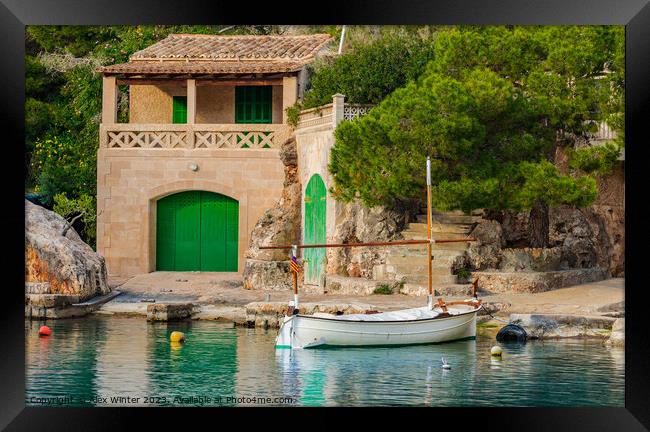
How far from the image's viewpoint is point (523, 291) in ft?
75.0

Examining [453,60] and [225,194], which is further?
[225,194]

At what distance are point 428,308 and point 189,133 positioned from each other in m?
10.5

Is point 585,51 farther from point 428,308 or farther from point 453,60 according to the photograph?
point 428,308

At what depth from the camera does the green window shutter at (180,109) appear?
98.6ft

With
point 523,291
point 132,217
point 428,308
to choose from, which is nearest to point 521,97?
point 523,291

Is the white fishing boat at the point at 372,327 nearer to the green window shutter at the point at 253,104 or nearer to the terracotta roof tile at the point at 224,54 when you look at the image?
the terracotta roof tile at the point at 224,54

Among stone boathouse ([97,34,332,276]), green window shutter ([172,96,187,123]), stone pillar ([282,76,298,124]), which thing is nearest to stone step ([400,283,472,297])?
stone boathouse ([97,34,332,276])

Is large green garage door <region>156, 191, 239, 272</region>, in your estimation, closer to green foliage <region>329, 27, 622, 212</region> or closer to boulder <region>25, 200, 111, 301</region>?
boulder <region>25, 200, 111, 301</region>

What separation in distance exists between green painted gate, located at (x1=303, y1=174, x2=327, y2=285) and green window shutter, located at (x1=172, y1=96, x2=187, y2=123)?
475 cm

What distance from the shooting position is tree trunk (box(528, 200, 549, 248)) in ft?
82.5

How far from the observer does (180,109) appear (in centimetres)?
3006

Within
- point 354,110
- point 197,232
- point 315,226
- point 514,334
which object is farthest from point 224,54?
point 514,334
